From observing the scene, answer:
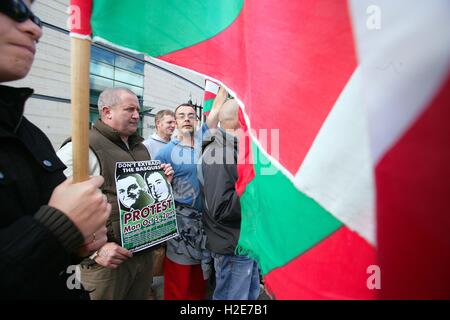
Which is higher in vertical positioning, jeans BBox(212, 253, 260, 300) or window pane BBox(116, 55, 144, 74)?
window pane BBox(116, 55, 144, 74)

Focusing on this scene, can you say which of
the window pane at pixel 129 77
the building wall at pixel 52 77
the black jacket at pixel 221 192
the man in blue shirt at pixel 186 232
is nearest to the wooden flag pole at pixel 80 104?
the black jacket at pixel 221 192

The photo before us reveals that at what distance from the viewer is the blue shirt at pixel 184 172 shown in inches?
94.5

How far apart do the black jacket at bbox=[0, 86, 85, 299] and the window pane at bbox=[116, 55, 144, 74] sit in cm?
933

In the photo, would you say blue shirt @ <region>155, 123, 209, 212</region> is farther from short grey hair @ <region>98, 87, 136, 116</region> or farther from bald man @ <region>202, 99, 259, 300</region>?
short grey hair @ <region>98, 87, 136, 116</region>

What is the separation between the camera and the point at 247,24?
1040 mm

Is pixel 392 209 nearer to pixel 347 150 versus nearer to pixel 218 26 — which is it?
pixel 347 150

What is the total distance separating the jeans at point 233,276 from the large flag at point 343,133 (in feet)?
3.92

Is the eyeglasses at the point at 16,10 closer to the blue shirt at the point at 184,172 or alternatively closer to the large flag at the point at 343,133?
the large flag at the point at 343,133

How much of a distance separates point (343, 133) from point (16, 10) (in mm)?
1014

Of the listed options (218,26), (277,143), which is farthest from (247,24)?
(277,143)

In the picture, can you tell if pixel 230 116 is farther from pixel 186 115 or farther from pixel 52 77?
pixel 52 77

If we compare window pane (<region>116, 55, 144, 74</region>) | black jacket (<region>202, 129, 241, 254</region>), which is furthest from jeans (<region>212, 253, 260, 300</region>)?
window pane (<region>116, 55, 144, 74</region>)

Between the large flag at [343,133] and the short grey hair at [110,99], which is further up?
the short grey hair at [110,99]

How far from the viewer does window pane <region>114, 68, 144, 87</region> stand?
30.2 feet
